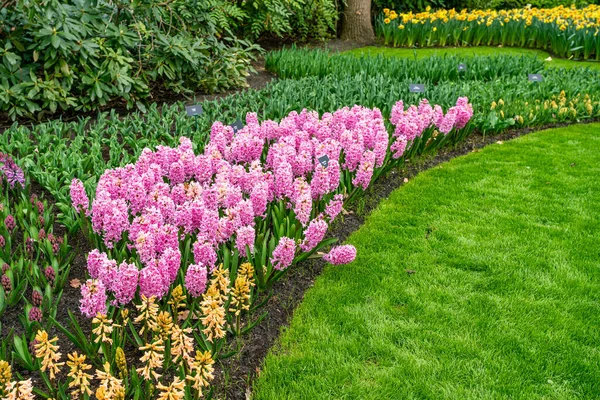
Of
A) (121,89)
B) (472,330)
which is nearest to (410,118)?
(472,330)

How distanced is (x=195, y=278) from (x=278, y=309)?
730 millimetres

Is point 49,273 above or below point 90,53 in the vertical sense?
below

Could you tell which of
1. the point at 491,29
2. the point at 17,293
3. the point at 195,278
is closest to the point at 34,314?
the point at 17,293

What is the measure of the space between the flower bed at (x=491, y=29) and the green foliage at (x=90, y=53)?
5.16 m

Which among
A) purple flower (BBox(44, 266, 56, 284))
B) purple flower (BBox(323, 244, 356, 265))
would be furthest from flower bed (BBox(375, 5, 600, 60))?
purple flower (BBox(44, 266, 56, 284))

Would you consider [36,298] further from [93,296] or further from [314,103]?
[314,103]

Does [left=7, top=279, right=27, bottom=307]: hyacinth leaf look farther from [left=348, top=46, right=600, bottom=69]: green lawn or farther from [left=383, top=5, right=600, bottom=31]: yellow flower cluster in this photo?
[left=383, top=5, right=600, bottom=31]: yellow flower cluster

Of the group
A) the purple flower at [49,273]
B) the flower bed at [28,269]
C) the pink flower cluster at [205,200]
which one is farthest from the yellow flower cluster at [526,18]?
the purple flower at [49,273]

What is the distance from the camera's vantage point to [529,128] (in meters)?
6.55

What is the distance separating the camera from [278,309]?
3201mm

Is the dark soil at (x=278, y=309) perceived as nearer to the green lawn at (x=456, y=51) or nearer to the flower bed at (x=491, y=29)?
the green lawn at (x=456, y=51)

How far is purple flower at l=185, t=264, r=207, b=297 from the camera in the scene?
2.59 metres

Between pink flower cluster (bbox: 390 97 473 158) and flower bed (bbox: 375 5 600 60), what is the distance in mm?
5533

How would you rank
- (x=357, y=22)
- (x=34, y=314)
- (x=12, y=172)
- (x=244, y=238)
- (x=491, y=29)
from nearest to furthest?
1. (x=34, y=314)
2. (x=244, y=238)
3. (x=12, y=172)
4. (x=491, y=29)
5. (x=357, y=22)
